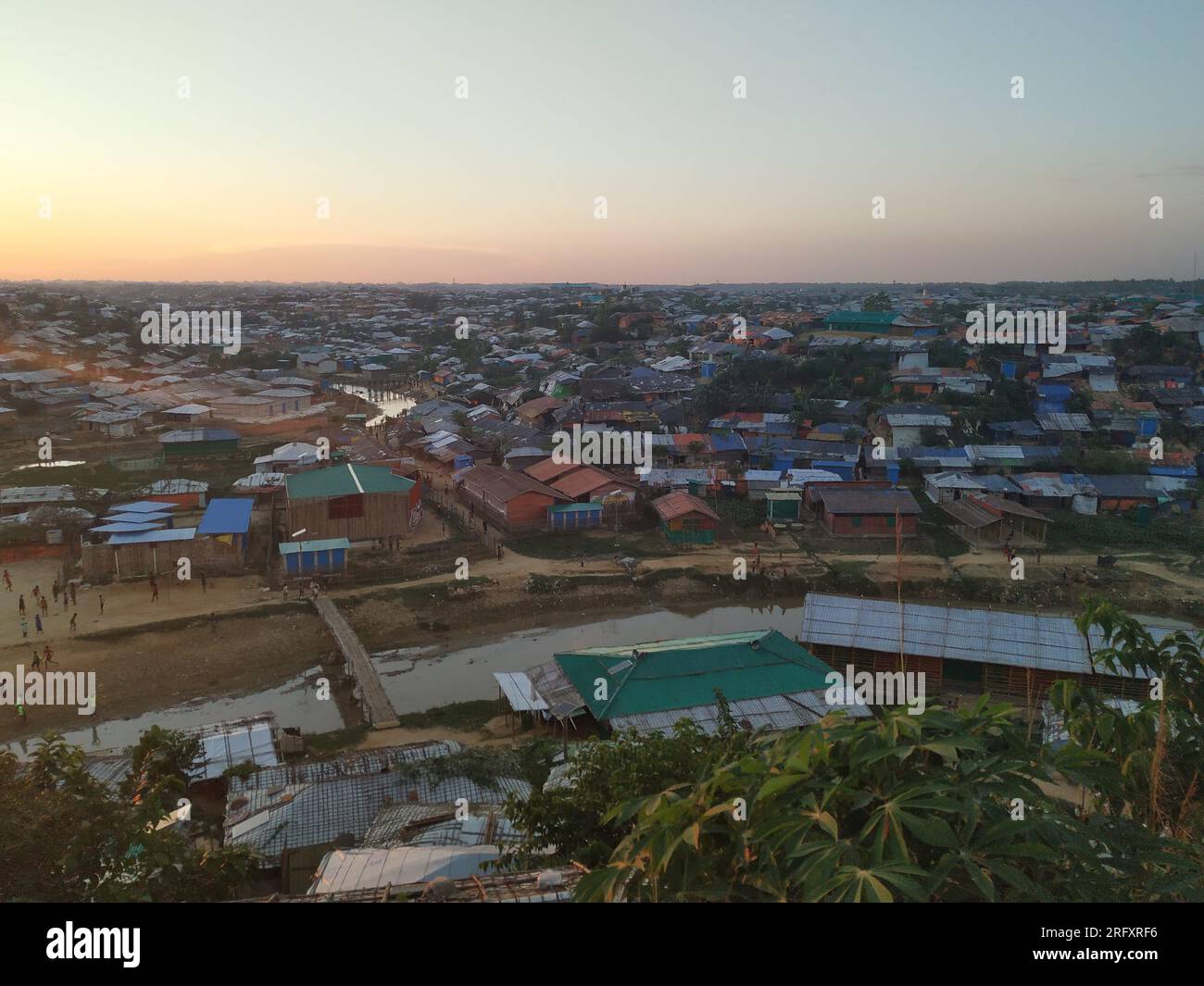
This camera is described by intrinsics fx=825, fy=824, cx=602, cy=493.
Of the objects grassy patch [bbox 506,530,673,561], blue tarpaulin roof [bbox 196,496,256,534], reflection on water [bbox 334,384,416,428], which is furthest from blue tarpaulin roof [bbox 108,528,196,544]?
reflection on water [bbox 334,384,416,428]

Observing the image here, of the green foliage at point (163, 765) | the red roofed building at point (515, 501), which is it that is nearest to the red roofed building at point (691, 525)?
the red roofed building at point (515, 501)

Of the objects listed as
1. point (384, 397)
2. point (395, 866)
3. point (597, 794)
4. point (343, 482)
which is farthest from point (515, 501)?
point (384, 397)

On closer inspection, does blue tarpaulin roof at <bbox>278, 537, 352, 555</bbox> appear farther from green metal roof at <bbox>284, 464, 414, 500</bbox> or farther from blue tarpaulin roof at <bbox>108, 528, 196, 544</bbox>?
blue tarpaulin roof at <bbox>108, 528, 196, 544</bbox>

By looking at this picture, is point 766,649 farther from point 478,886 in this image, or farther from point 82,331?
point 82,331

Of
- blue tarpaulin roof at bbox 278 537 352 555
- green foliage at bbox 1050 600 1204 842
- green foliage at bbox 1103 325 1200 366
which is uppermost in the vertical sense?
green foliage at bbox 1103 325 1200 366

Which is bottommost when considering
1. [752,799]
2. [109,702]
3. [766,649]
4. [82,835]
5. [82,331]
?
[109,702]
